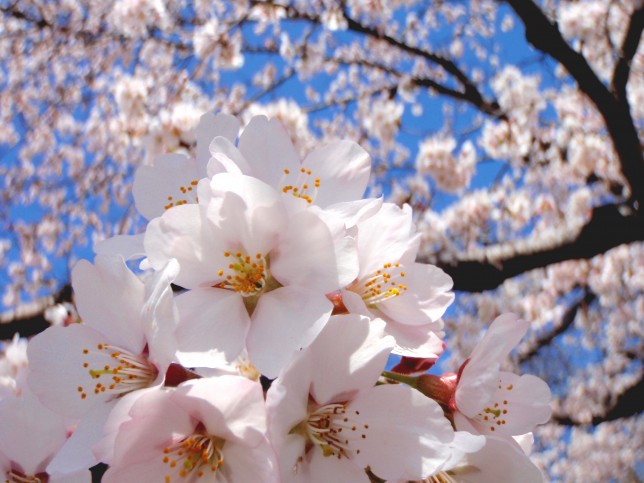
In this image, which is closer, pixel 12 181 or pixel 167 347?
pixel 167 347

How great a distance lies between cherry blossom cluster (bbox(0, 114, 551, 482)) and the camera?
1.97 ft

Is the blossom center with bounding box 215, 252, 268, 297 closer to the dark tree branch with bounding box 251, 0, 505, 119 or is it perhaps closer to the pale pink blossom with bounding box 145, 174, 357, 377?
the pale pink blossom with bounding box 145, 174, 357, 377

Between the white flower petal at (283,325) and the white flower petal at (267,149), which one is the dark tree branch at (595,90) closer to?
the white flower petal at (267,149)

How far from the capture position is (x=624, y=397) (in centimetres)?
559

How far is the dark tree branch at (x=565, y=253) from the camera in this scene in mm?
2436

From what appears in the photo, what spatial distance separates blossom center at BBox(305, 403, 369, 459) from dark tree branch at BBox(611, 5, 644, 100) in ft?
10.6

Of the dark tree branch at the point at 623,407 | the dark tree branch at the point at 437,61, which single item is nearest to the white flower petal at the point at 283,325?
the dark tree branch at the point at 437,61

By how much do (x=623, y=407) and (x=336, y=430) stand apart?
5.87m

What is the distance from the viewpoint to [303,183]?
913 millimetres

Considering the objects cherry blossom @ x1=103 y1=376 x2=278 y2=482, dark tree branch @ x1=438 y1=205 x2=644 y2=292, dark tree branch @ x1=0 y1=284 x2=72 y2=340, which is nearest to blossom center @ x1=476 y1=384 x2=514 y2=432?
cherry blossom @ x1=103 y1=376 x2=278 y2=482

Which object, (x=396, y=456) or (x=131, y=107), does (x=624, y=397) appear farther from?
(x=396, y=456)

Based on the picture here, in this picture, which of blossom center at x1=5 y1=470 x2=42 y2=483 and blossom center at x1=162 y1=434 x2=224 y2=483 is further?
blossom center at x1=5 y1=470 x2=42 y2=483

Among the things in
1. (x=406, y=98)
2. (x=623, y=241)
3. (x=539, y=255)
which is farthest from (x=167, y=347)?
(x=406, y=98)

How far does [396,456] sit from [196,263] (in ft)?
1.09
